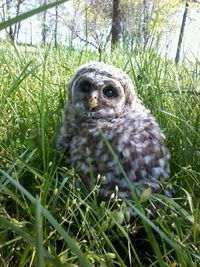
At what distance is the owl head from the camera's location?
173 cm

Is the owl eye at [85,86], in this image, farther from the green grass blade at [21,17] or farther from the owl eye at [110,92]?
the green grass blade at [21,17]

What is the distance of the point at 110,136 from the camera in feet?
5.32

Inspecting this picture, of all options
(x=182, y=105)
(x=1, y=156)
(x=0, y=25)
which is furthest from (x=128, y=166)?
(x=0, y=25)

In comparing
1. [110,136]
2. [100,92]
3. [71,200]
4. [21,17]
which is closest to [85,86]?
[100,92]

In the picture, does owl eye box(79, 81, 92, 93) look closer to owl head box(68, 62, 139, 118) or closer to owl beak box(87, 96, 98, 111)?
owl head box(68, 62, 139, 118)

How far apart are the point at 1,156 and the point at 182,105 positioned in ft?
3.05

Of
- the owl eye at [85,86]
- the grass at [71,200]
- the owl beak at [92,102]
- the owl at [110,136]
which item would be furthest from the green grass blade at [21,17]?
the owl eye at [85,86]

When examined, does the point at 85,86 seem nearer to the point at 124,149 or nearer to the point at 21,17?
the point at 124,149

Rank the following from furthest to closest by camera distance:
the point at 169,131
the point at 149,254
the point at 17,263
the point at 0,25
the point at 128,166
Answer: the point at 169,131 → the point at 128,166 → the point at 149,254 → the point at 17,263 → the point at 0,25

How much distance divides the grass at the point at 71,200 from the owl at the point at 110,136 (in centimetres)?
7

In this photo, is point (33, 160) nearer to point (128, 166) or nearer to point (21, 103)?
point (128, 166)

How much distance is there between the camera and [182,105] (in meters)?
2.06

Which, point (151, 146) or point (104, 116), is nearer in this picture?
point (151, 146)

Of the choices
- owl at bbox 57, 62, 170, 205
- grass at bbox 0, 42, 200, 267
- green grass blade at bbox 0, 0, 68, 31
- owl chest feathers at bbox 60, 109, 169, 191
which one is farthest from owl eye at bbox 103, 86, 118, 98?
green grass blade at bbox 0, 0, 68, 31
